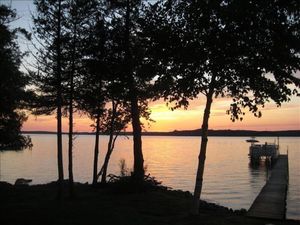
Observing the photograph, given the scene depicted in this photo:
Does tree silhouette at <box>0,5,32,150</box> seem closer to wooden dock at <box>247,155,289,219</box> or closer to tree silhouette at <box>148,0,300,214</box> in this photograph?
tree silhouette at <box>148,0,300,214</box>

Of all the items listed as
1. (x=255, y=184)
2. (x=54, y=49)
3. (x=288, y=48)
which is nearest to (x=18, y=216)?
(x=54, y=49)

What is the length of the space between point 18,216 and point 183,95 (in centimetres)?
747

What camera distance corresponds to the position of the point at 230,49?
51.3 ft

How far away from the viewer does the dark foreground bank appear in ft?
53.0

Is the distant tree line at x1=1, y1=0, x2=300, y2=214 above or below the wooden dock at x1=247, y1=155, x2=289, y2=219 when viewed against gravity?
above

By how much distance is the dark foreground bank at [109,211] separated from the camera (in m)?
16.2

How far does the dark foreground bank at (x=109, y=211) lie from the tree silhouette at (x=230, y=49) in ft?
5.11

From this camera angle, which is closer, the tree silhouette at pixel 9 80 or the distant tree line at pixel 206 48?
the distant tree line at pixel 206 48

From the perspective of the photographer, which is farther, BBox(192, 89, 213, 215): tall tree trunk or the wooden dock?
the wooden dock

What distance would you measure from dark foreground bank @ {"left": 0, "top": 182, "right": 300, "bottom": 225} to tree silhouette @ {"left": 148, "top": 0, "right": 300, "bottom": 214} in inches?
61.3

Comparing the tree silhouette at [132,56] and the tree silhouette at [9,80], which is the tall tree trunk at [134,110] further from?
the tree silhouette at [9,80]

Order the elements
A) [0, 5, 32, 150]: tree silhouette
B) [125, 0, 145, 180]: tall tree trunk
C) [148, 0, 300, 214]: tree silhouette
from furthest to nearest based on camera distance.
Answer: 1. [125, 0, 145, 180]: tall tree trunk
2. [0, 5, 32, 150]: tree silhouette
3. [148, 0, 300, 214]: tree silhouette

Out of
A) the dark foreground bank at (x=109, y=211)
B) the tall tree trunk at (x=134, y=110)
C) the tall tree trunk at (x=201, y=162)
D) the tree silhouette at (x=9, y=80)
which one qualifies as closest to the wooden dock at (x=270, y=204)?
the dark foreground bank at (x=109, y=211)

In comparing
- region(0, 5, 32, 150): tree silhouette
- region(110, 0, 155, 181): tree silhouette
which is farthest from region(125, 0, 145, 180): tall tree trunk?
region(0, 5, 32, 150): tree silhouette
